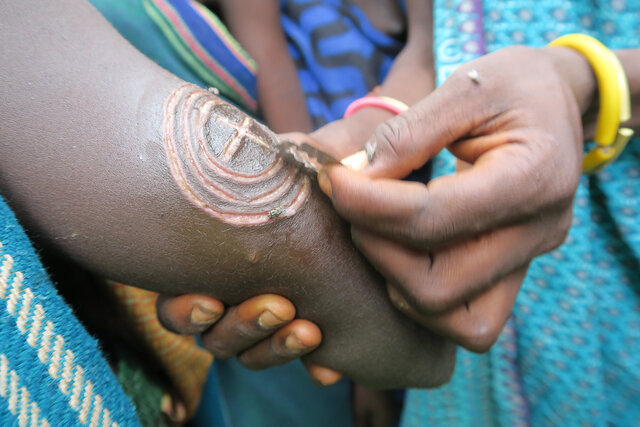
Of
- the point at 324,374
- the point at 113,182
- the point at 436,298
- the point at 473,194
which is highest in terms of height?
the point at 113,182

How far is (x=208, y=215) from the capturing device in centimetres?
74

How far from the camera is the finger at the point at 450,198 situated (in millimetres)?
646

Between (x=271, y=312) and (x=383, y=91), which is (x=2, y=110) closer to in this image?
(x=271, y=312)

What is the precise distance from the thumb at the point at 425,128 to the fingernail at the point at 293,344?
0.42 meters

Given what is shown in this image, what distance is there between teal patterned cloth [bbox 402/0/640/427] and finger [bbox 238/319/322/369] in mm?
566

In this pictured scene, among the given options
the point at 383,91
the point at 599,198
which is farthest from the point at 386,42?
the point at 599,198

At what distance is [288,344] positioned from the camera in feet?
3.03

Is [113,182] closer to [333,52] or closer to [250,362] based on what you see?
[250,362]

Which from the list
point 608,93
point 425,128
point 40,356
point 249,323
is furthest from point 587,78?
point 40,356

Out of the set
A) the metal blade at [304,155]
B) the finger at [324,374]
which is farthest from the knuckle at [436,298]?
the finger at [324,374]

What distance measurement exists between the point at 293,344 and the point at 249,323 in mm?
111

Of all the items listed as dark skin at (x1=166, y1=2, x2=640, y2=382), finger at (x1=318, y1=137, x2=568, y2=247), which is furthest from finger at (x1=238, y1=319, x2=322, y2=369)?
finger at (x1=318, y1=137, x2=568, y2=247)

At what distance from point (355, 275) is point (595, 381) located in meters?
0.82

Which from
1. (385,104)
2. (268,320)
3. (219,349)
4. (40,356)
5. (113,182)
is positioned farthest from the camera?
(385,104)
